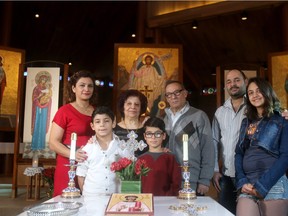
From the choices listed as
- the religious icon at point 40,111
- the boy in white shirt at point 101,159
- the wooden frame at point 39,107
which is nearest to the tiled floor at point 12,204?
the wooden frame at point 39,107

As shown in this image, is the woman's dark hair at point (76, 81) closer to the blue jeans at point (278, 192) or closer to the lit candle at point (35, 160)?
the blue jeans at point (278, 192)

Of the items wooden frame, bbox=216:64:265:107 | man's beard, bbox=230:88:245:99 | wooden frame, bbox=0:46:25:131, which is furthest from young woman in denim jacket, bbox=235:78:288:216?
wooden frame, bbox=0:46:25:131

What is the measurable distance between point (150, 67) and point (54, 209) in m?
3.36

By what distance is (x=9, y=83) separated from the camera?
196 inches

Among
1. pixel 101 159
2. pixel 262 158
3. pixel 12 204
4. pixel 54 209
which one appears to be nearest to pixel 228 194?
pixel 262 158

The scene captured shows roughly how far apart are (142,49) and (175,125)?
238 cm

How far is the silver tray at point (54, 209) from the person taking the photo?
1.13 meters

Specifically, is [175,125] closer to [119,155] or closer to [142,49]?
[119,155]

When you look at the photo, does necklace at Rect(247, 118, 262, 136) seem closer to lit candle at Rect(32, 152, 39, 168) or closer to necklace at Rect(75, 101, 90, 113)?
necklace at Rect(75, 101, 90, 113)

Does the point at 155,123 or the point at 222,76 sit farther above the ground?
the point at 222,76

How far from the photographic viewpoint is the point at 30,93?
14.5 feet

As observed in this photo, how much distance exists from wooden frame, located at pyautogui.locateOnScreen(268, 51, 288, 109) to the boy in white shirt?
10.6 feet

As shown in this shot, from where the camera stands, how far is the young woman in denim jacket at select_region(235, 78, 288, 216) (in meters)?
1.73

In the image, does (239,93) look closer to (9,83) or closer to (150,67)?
(150,67)
